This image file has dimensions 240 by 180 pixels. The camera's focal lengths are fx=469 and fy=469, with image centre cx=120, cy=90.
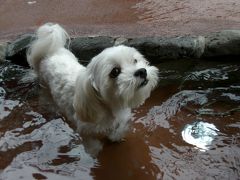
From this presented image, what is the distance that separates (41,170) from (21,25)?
147 inches

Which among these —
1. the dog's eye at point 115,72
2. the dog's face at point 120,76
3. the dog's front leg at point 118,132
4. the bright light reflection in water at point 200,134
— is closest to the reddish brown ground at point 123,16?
the bright light reflection in water at point 200,134

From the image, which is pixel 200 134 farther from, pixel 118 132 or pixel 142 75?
pixel 142 75

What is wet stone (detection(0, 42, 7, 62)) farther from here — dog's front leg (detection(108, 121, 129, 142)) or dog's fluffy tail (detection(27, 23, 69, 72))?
dog's front leg (detection(108, 121, 129, 142))

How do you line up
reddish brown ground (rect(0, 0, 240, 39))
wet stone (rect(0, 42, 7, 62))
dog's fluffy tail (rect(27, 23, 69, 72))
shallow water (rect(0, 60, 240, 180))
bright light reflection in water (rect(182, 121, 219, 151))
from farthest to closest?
reddish brown ground (rect(0, 0, 240, 39)), wet stone (rect(0, 42, 7, 62)), dog's fluffy tail (rect(27, 23, 69, 72)), bright light reflection in water (rect(182, 121, 219, 151)), shallow water (rect(0, 60, 240, 180))

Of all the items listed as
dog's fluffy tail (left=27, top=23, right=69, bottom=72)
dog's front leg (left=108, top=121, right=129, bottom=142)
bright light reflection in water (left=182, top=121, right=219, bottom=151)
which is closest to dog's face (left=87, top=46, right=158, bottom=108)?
dog's front leg (left=108, top=121, right=129, bottom=142)

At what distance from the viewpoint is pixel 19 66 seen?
6.37 metres

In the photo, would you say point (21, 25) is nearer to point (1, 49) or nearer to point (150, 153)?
point (1, 49)

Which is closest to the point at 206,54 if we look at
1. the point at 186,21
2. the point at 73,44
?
the point at 186,21

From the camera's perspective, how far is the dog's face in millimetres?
3836

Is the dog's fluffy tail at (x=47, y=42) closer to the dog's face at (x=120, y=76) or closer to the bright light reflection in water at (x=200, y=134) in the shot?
the dog's face at (x=120, y=76)

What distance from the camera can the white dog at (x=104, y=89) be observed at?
12.7 ft

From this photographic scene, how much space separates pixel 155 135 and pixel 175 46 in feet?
4.87

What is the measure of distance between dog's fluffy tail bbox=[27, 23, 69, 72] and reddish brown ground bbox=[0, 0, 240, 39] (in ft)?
4.09

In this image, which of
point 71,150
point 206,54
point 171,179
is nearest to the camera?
point 171,179
